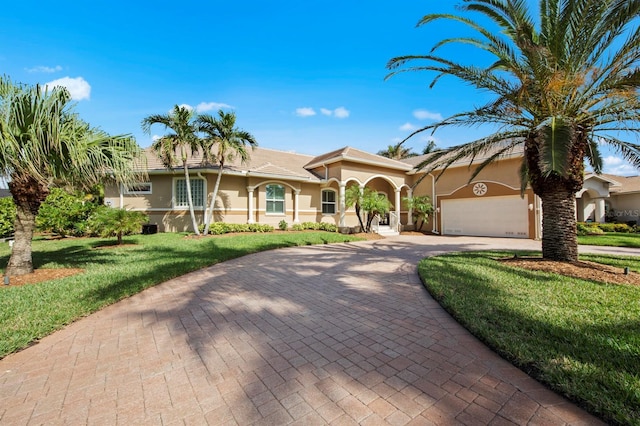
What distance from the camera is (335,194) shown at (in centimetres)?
2042

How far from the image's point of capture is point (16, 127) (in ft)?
18.3

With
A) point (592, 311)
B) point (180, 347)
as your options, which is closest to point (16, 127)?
point (180, 347)

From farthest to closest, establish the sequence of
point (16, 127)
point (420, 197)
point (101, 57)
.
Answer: point (420, 197)
point (101, 57)
point (16, 127)

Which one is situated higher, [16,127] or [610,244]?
[16,127]

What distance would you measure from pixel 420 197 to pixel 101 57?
18511 millimetres

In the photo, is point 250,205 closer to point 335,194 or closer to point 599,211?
point 335,194

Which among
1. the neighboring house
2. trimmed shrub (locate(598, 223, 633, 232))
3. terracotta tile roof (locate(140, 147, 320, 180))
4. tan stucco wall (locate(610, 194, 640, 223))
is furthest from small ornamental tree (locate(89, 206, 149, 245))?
tan stucco wall (locate(610, 194, 640, 223))

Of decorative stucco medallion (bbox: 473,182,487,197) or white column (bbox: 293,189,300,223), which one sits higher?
decorative stucco medallion (bbox: 473,182,487,197)

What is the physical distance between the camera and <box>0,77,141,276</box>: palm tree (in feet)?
18.2

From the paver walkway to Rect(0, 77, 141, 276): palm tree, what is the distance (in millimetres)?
3426

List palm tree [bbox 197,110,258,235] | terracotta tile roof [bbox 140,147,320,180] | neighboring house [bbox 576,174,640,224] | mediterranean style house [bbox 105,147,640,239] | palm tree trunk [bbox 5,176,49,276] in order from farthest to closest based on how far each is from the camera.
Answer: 1. neighboring house [bbox 576,174,640,224]
2. terracotta tile roof [bbox 140,147,320,180]
3. mediterranean style house [bbox 105,147,640,239]
4. palm tree [bbox 197,110,258,235]
5. palm tree trunk [bbox 5,176,49,276]

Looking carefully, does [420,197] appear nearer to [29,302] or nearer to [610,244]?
[610,244]

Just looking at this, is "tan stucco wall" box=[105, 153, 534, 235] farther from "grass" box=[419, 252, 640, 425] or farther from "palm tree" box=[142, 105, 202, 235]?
"grass" box=[419, 252, 640, 425]

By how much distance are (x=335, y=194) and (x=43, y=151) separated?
1616 cm
